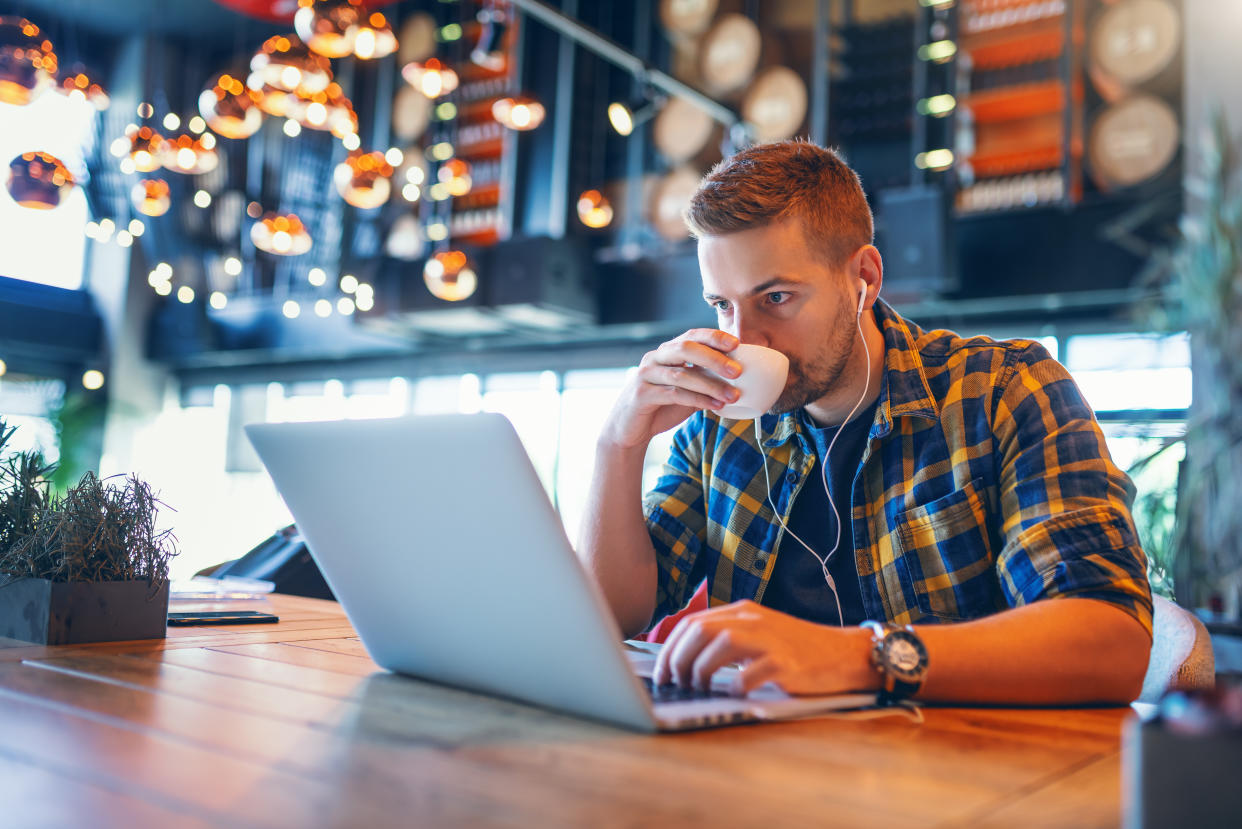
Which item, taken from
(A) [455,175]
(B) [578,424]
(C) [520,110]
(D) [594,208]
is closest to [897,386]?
(C) [520,110]

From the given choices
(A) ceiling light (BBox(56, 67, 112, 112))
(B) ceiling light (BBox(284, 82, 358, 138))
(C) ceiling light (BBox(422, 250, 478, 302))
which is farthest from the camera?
(C) ceiling light (BBox(422, 250, 478, 302))

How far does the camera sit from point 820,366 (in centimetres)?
153

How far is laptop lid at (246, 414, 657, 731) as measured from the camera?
2.66ft

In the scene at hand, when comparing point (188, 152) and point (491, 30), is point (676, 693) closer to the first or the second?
point (491, 30)

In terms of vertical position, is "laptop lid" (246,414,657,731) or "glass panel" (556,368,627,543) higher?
"glass panel" (556,368,627,543)

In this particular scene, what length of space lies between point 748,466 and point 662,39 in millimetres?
5929

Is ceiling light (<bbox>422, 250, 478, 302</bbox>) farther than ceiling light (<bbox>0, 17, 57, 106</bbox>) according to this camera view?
Yes

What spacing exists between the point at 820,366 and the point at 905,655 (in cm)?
63

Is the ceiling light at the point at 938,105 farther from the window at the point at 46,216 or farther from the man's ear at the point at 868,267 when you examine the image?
the window at the point at 46,216

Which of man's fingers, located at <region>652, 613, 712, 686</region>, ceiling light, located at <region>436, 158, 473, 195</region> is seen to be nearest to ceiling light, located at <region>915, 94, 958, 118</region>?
ceiling light, located at <region>436, 158, 473, 195</region>

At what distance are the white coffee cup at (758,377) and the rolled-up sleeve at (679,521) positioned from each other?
385 mm

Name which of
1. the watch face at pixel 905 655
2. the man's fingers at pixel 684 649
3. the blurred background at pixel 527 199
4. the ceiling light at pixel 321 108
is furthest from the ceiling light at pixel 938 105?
the man's fingers at pixel 684 649

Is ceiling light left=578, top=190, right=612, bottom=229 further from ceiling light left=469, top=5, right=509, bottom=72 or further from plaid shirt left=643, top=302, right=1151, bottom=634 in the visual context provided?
plaid shirt left=643, top=302, right=1151, bottom=634

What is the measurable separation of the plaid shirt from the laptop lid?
627 millimetres
